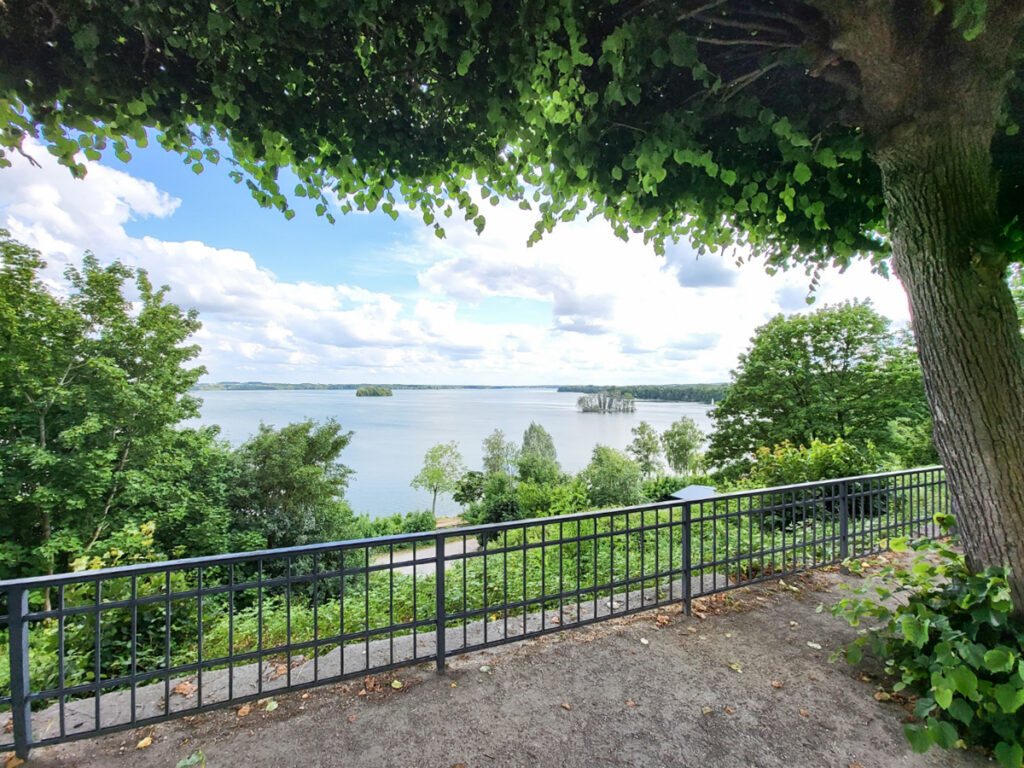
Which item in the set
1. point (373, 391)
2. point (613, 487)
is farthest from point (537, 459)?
point (373, 391)

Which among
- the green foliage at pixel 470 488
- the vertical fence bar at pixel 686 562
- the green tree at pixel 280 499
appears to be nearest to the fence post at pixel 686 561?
the vertical fence bar at pixel 686 562

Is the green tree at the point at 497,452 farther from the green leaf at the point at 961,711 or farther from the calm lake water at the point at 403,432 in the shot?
the green leaf at the point at 961,711

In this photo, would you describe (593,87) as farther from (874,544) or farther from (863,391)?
(863,391)

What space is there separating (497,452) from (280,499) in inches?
1147

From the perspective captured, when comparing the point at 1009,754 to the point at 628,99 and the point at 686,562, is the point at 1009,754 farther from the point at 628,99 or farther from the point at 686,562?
the point at 628,99

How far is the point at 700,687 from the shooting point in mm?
2689

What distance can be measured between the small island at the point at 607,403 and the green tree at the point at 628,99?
1957 inches

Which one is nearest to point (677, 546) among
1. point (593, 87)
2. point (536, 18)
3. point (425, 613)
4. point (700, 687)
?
point (425, 613)

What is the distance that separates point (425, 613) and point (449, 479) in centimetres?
3572

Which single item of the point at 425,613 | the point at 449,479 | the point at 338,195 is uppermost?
the point at 338,195

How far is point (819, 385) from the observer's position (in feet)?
53.5

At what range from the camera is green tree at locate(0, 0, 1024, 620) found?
1.97 meters

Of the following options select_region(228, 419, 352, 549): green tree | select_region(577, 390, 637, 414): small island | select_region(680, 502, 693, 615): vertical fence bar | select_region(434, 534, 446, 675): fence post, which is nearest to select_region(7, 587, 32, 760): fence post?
select_region(434, 534, 446, 675): fence post

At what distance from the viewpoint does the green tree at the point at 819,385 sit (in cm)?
1545
